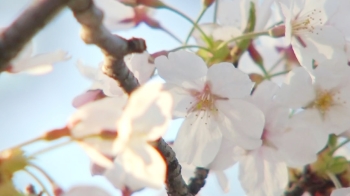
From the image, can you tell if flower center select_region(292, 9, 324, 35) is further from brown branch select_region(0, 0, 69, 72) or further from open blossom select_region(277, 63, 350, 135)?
brown branch select_region(0, 0, 69, 72)

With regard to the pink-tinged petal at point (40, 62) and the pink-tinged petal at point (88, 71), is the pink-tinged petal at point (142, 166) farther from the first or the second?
the pink-tinged petal at point (88, 71)

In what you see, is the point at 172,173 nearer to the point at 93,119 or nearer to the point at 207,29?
the point at 93,119

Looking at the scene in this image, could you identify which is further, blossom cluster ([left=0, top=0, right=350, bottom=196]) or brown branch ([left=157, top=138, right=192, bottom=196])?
blossom cluster ([left=0, top=0, right=350, bottom=196])

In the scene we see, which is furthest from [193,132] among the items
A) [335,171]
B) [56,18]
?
[56,18]

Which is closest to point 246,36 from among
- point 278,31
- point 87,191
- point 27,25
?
point 278,31

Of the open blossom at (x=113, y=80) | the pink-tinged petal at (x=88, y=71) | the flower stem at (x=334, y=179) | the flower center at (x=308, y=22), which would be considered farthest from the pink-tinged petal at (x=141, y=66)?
the flower stem at (x=334, y=179)

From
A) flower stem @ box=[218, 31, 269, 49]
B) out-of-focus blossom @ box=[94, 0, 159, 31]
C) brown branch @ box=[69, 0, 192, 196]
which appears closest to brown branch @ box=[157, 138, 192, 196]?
brown branch @ box=[69, 0, 192, 196]
